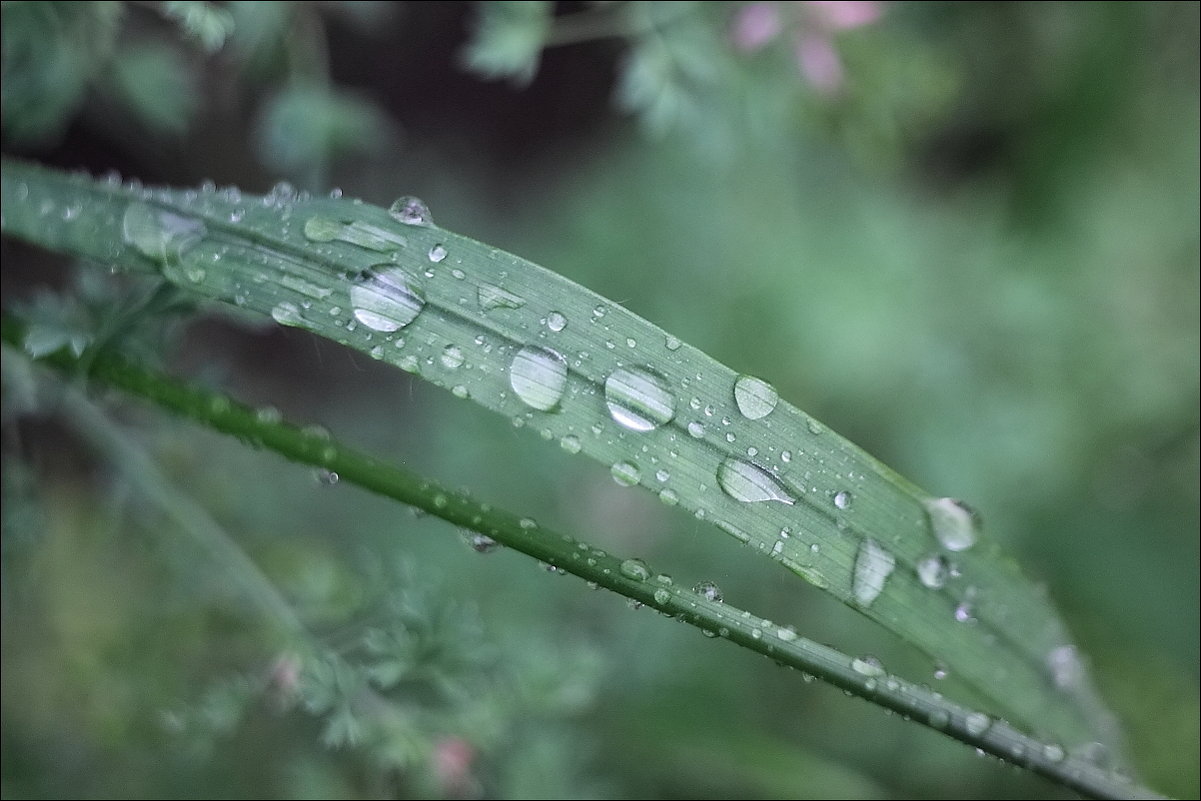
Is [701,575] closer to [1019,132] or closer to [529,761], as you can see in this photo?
[529,761]

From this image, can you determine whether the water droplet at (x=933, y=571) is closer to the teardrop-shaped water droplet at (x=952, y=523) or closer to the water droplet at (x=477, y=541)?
the teardrop-shaped water droplet at (x=952, y=523)

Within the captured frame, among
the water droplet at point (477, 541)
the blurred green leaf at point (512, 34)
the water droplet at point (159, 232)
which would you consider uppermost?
the blurred green leaf at point (512, 34)

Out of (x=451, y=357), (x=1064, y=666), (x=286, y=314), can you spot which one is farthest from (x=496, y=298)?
(x=1064, y=666)

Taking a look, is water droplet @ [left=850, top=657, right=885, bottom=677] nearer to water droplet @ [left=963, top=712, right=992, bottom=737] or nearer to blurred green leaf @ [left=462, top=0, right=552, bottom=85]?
water droplet @ [left=963, top=712, right=992, bottom=737]

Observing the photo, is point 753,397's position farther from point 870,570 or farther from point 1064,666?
point 1064,666

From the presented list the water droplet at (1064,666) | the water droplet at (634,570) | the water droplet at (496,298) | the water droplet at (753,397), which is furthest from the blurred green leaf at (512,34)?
the water droplet at (1064,666)
